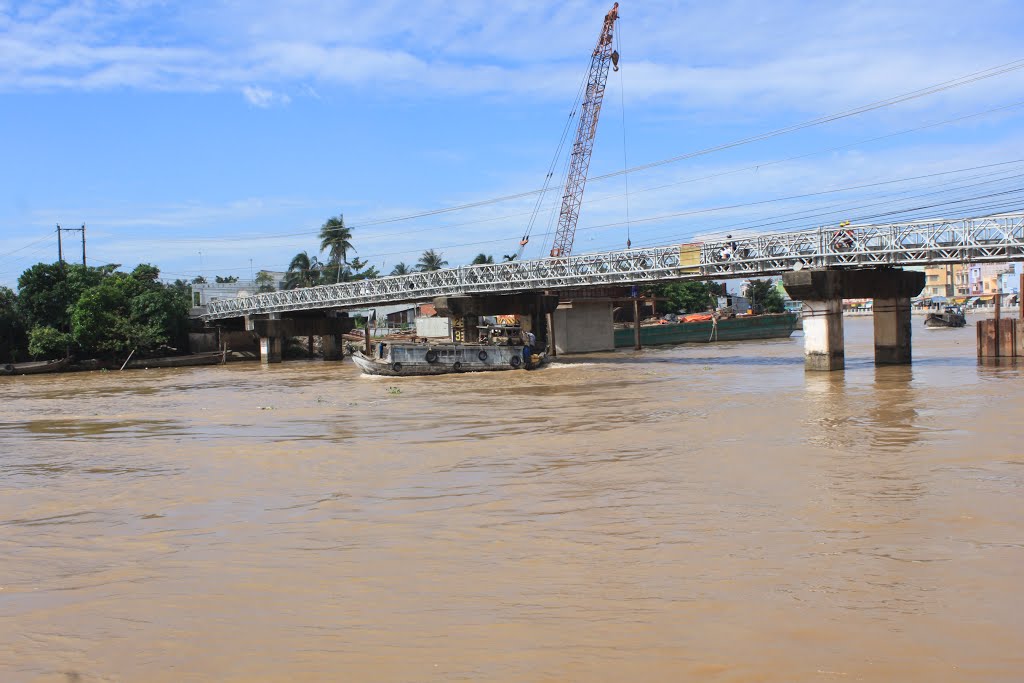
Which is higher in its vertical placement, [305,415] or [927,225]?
[927,225]

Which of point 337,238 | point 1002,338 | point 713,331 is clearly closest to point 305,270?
point 337,238

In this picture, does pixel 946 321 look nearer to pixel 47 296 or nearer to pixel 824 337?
pixel 824 337

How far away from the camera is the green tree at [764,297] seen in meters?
136

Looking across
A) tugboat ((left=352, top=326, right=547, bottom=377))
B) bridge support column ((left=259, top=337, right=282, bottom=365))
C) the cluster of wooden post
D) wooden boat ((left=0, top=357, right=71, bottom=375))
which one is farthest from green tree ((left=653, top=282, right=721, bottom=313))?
the cluster of wooden post

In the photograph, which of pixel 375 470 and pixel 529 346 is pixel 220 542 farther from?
pixel 529 346

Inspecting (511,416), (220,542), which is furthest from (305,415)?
(220,542)

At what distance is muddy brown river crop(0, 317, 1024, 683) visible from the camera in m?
6.86

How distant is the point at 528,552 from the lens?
9.82 m

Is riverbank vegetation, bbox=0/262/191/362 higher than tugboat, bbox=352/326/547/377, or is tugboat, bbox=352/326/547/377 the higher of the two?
riverbank vegetation, bbox=0/262/191/362

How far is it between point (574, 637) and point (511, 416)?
1797 centimetres

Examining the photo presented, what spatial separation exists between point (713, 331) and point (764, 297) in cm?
6539

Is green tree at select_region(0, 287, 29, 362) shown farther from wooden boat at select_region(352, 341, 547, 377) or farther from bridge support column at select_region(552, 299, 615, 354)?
bridge support column at select_region(552, 299, 615, 354)

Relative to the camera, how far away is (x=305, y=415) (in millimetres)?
27250

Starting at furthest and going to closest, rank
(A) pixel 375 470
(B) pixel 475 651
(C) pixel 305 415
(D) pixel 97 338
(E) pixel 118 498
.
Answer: (D) pixel 97 338, (C) pixel 305 415, (A) pixel 375 470, (E) pixel 118 498, (B) pixel 475 651
